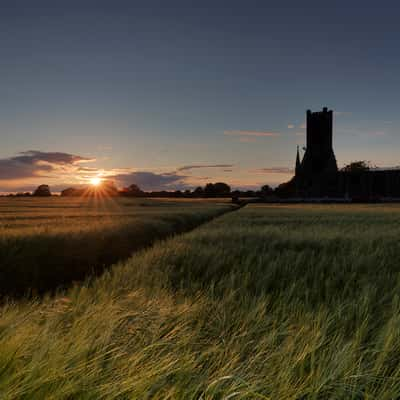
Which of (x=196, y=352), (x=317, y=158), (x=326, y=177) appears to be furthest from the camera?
(x=317, y=158)

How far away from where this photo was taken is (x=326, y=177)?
68750mm

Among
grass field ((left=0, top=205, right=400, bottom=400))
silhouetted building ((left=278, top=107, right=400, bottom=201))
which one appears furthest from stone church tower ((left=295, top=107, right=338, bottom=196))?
grass field ((left=0, top=205, right=400, bottom=400))

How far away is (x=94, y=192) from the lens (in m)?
73.9

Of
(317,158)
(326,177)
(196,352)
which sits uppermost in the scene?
(317,158)

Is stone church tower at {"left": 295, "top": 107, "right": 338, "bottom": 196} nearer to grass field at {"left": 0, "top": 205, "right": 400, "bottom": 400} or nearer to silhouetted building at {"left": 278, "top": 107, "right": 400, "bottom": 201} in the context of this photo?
silhouetted building at {"left": 278, "top": 107, "right": 400, "bottom": 201}

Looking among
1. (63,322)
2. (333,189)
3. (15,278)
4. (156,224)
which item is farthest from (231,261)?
(333,189)

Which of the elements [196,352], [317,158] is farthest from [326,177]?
[196,352]

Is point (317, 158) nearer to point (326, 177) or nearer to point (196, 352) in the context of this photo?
point (326, 177)

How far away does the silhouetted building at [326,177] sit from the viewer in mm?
65562

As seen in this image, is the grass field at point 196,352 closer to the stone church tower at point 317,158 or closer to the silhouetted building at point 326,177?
the silhouetted building at point 326,177

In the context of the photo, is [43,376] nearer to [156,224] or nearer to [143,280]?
[143,280]

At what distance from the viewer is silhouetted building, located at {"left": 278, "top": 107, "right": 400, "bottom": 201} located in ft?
215

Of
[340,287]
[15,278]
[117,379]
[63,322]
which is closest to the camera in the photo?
[117,379]

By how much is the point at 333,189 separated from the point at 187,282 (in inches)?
2741
